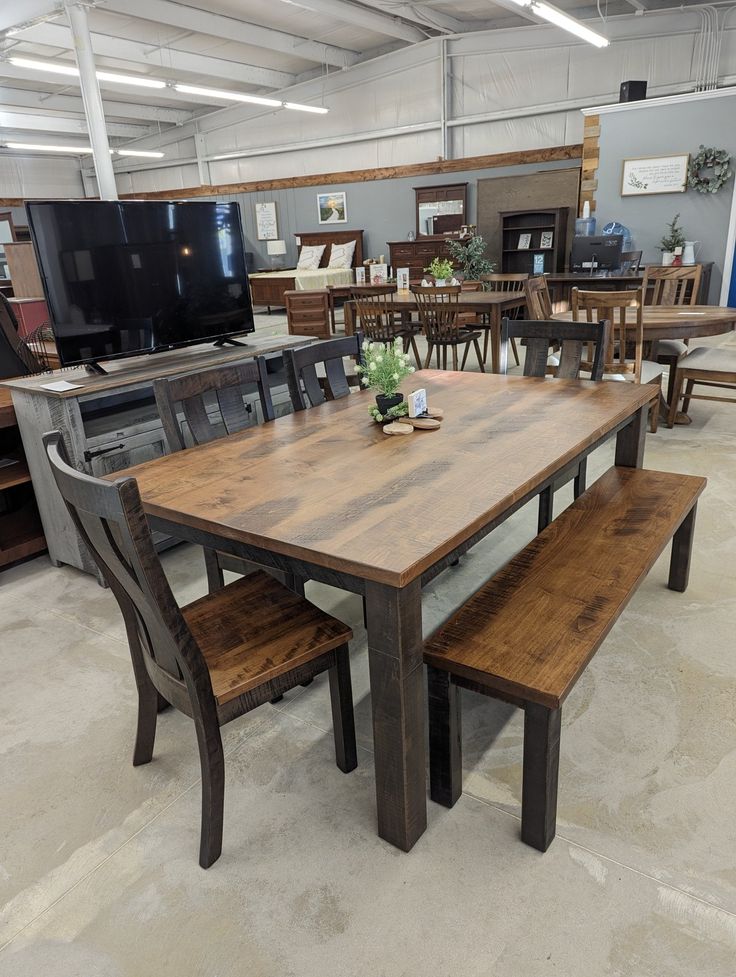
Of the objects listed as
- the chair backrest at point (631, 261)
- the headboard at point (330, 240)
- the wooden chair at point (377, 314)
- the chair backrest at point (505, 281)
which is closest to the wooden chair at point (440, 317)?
the wooden chair at point (377, 314)

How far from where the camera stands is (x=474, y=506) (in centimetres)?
157

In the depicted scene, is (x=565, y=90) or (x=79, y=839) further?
(x=565, y=90)

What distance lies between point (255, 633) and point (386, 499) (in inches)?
18.6

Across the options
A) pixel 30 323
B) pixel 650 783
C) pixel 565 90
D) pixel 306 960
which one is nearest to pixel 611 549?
pixel 650 783

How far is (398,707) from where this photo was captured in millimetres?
1446

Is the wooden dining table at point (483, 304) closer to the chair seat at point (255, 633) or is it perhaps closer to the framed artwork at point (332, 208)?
the chair seat at point (255, 633)

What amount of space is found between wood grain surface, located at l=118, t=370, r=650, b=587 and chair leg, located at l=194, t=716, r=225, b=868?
43 cm

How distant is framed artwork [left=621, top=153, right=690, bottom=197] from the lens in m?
7.44

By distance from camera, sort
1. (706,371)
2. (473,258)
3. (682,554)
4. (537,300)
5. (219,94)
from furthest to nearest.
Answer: (473,258) → (219,94) → (537,300) → (706,371) → (682,554)

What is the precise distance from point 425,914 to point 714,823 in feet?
2.46

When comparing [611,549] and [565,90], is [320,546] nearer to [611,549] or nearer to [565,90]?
[611,549]

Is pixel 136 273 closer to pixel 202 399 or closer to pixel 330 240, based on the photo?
pixel 202 399

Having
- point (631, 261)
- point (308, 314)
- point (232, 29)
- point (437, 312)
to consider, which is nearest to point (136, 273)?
point (308, 314)

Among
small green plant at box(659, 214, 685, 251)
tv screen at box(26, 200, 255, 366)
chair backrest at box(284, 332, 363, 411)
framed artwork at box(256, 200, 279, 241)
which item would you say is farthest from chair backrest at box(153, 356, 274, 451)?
framed artwork at box(256, 200, 279, 241)
